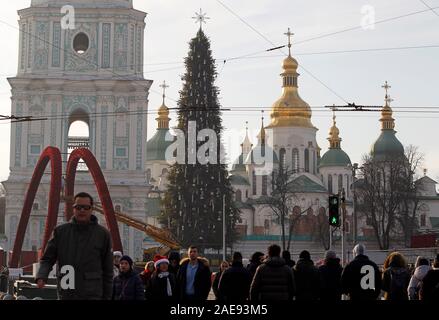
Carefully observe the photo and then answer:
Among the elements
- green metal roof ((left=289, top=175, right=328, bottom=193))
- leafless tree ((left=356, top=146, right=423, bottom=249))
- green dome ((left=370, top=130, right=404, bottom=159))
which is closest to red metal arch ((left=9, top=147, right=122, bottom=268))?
leafless tree ((left=356, top=146, right=423, bottom=249))

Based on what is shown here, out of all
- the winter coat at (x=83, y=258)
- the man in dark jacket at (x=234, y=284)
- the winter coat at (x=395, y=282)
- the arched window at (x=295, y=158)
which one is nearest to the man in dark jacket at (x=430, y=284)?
the winter coat at (x=395, y=282)

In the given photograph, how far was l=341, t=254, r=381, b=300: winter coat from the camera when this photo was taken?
1361cm

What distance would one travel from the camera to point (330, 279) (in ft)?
51.3

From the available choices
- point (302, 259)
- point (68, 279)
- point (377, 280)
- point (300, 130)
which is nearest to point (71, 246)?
point (68, 279)

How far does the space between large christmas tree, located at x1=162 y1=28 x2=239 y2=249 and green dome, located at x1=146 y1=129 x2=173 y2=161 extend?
37281 millimetres

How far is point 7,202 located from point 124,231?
6536 millimetres

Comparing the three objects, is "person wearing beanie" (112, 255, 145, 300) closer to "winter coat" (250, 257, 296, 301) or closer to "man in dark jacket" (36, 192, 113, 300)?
"winter coat" (250, 257, 296, 301)

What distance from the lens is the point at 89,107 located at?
2502 inches

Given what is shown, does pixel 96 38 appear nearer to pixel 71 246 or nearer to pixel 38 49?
pixel 38 49

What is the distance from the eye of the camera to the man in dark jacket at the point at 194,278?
1404 centimetres

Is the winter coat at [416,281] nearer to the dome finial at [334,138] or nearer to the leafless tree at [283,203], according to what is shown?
the leafless tree at [283,203]

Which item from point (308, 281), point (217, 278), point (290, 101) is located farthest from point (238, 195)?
point (308, 281)

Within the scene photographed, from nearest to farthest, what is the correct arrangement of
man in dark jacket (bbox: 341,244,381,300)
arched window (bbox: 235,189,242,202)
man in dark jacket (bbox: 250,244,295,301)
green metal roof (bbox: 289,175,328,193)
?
man in dark jacket (bbox: 250,244,295,301), man in dark jacket (bbox: 341,244,381,300), green metal roof (bbox: 289,175,328,193), arched window (bbox: 235,189,242,202)

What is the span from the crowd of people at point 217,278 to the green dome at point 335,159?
9321 centimetres
